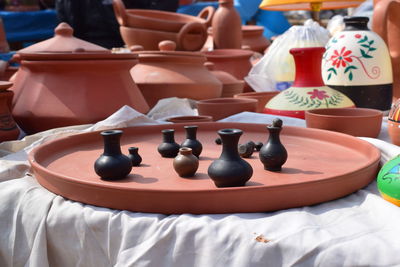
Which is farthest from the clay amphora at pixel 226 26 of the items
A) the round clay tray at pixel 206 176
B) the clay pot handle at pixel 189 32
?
the round clay tray at pixel 206 176

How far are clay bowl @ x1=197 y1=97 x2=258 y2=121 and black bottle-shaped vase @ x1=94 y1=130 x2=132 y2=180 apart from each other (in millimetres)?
523

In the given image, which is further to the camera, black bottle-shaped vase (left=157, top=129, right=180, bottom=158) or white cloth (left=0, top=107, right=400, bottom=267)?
black bottle-shaped vase (left=157, top=129, right=180, bottom=158)

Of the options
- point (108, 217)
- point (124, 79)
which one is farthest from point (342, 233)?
point (124, 79)

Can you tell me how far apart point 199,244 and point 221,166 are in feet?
0.38

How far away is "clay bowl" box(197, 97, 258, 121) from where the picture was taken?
1.12 metres

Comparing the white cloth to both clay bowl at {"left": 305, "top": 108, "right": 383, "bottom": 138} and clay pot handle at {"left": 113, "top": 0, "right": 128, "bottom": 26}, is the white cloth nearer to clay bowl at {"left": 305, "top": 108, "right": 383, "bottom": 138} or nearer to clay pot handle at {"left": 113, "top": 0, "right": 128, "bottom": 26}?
clay bowl at {"left": 305, "top": 108, "right": 383, "bottom": 138}

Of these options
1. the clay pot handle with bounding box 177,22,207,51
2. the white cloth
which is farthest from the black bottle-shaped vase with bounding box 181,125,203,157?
the clay pot handle with bounding box 177,22,207,51

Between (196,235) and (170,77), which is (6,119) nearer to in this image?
(170,77)

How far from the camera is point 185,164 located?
0.61m

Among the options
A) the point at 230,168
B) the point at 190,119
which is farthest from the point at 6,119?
the point at 230,168

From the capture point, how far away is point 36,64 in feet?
3.41

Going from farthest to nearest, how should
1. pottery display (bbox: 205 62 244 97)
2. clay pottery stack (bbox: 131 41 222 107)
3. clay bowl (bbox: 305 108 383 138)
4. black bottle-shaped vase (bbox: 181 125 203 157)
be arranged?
1. pottery display (bbox: 205 62 244 97)
2. clay pottery stack (bbox: 131 41 222 107)
3. clay bowl (bbox: 305 108 383 138)
4. black bottle-shaped vase (bbox: 181 125 203 157)

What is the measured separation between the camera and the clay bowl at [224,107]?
112cm

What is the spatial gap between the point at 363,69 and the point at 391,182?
25.3 inches
